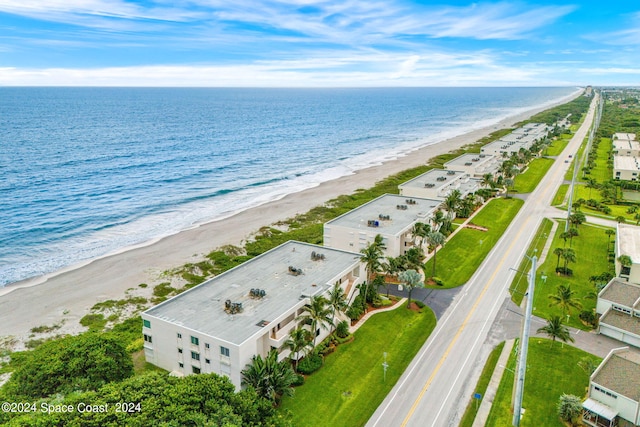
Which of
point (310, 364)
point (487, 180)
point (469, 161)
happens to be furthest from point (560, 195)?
point (310, 364)

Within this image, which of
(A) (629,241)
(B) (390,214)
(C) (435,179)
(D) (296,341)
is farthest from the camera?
(C) (435,179)

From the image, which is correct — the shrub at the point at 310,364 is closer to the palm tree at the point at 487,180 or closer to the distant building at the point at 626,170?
the palm tree at the point at 487,180

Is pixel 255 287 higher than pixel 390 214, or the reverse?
pixel 390 214

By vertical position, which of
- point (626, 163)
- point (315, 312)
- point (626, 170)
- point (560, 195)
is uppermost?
point (626, 163)

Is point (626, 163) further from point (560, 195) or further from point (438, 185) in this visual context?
point (438, 185)

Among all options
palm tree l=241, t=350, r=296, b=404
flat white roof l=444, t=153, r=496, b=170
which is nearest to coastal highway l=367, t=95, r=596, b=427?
palm tree l=241, t=350, r=296, b=404

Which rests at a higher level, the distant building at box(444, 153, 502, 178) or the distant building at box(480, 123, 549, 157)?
the distant building at box(480, 123, 549, 157)

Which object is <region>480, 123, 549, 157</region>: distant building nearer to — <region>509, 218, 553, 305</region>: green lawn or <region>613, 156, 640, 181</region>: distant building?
<region>613, 156, 640, 181</region>: distant building
